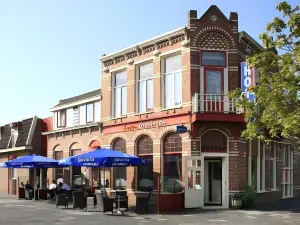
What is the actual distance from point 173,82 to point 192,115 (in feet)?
7.99

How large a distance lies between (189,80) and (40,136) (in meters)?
16.6

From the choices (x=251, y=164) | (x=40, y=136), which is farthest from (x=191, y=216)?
(x=40, y=136)

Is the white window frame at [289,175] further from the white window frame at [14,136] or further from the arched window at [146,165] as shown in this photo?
the white window frame at [14,136]

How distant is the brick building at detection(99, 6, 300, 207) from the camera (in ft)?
72.5

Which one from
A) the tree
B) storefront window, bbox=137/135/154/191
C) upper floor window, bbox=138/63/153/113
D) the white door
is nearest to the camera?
the tree

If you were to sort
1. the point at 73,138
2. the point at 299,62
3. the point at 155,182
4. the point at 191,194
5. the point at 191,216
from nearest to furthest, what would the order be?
the point at 299,62
the point at 191,216
the point at 191,194
the point at 155,182
the point at 73,138

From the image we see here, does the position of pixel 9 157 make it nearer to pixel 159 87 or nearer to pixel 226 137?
pixel 159 87

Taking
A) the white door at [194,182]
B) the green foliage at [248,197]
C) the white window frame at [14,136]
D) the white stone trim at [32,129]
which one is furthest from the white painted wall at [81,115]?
the green foliage at [248,197]

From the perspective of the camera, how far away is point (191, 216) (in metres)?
19.2

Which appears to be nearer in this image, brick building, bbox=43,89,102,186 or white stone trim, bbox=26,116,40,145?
brick building, bbox=43,89,102,186

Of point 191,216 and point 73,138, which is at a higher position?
point 73,138

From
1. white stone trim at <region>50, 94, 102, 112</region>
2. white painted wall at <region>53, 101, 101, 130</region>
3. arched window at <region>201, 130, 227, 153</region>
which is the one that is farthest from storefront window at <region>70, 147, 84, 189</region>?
arched window at <region>201, 130, 227, 153</region>

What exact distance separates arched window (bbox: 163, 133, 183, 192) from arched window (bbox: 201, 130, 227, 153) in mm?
1253

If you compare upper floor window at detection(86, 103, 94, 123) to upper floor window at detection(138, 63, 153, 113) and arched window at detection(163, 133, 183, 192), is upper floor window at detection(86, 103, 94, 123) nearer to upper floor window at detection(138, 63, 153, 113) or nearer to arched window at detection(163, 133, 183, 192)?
upper floor window at detection(138, 63, 153, 113)
